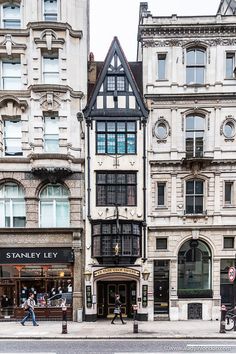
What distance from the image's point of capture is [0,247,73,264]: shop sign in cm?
2339

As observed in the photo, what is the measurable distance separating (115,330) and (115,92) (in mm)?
14305

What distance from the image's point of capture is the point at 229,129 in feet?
81.4

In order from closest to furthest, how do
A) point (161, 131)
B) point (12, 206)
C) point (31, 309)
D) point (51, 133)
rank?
point (31, 309) < point (12, 206) < point (51, 133) < point (161, 131)

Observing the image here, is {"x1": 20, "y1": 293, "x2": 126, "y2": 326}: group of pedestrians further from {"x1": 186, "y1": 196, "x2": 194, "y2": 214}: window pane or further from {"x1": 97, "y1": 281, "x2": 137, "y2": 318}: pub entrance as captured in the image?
{"x1": 186, "y1": 196, "x2": 194, "y2": 214}: window pane

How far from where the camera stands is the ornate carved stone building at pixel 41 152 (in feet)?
77.1

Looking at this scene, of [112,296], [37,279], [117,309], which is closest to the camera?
[117,309]

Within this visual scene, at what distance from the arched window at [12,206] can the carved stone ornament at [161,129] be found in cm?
941

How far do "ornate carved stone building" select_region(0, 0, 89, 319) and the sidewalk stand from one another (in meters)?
2.16

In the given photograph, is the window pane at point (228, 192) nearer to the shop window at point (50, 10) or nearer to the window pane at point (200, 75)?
the window pane at point (200, 75)

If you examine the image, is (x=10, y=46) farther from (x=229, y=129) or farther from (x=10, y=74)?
(x=229, y=129)

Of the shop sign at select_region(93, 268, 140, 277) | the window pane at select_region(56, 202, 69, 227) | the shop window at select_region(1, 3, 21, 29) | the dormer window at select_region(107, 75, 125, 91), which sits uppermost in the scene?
the shop window at select_region(1, 3, 21, 29)

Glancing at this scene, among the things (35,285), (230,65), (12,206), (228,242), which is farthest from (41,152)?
(230,65)

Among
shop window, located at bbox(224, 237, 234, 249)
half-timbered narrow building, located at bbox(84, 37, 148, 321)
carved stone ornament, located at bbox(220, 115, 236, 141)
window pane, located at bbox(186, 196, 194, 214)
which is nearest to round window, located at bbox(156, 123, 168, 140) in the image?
half-timbered narrow building, located at bbox(84, 37, 148, 321)

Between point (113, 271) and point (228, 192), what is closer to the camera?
point (113, 271)
